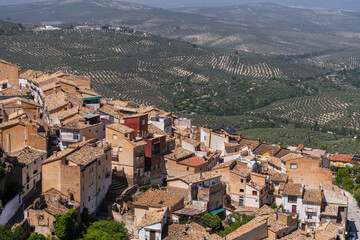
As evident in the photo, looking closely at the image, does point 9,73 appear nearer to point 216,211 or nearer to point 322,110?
point 216,211

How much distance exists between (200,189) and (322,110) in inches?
3032

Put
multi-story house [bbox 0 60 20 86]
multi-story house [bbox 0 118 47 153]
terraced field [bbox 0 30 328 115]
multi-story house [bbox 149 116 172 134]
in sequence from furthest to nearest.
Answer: terraced field [bbox 0 30 328 115]
multi-story house [bbox 0 60 20 86]
multi-story house [bbox 149 116 172 134]
multi-story house [bbox 0 118 47 153]

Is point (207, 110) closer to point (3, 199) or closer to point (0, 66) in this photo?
point (0, 66)

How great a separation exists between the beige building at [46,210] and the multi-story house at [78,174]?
1.73 feet

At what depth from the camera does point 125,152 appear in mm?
34031

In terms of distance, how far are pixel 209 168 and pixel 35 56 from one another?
71.0 metres

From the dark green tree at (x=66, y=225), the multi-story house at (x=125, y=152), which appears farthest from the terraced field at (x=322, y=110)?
the dark green tree at (x=66, y=225)

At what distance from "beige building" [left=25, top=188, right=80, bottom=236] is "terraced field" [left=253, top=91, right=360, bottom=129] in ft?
241

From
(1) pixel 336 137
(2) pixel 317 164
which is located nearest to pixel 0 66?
(2) pixel 317 164

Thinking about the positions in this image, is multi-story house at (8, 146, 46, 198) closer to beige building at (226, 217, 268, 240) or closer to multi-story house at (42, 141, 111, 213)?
multi-story house at (42, 141, 111, 213)

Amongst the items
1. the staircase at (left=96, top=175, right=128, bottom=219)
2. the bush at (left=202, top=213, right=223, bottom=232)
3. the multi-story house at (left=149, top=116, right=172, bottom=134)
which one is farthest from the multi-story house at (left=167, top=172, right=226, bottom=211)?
the multi-story house at (left=149, top=116, right=172, bottom=134)

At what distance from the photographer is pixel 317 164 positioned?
131ft

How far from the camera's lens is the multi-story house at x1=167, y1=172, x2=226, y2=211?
1300 inches

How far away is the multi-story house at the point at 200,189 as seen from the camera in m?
33.0
